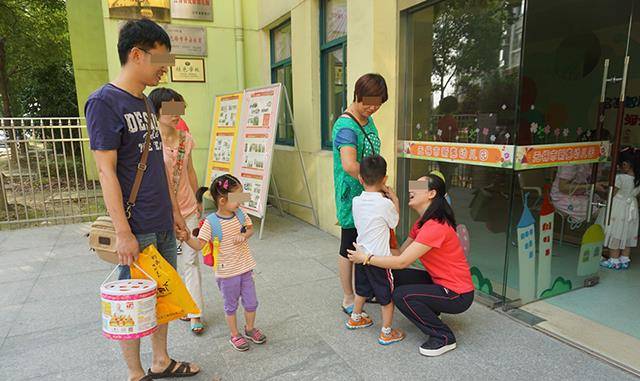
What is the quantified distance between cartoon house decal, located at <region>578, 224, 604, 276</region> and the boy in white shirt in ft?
6.58

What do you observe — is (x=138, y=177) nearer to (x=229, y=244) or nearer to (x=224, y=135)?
(x=229, y=244)

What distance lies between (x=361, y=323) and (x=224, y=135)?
160 inches

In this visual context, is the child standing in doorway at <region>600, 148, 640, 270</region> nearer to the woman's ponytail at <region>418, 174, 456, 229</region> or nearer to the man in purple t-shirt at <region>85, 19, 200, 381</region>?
the woman's ponytail at <region>418, 174, 456, 229</region>

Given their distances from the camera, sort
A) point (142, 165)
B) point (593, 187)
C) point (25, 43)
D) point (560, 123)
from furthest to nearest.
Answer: point (25, 43) < point (593, 187) < point (560, 123) < point (142, 165)

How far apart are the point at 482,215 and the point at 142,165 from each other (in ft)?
9.69

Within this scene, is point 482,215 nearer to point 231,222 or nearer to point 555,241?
point 555,241

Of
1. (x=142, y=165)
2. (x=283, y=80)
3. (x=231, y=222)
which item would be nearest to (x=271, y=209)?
→ (x=283, y=80)

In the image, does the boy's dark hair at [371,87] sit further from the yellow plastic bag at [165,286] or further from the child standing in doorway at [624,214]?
the child standing in doorway at [624,214]

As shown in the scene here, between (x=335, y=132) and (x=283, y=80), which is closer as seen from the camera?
(x=335, y=132)

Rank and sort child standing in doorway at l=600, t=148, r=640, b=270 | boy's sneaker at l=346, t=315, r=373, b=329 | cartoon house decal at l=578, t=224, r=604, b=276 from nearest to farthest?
boy's sneaker at l=346, t=315, r=373, b=329 < cartoon house decal at l=578, t=224, r=604, b=276 < child standing in doorway at l=600, t=148, r=640, b=270

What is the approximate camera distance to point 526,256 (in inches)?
129

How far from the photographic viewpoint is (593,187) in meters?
3.54

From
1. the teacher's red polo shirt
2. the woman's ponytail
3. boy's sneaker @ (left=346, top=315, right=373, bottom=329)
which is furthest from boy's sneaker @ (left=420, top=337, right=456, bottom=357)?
the woman's ponytail

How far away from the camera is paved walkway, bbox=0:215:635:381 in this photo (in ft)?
7.70
